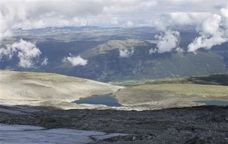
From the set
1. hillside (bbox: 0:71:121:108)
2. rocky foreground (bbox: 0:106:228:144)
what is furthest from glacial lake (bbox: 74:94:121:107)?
A: rocky foreground (bbox: 0:106:228:144)

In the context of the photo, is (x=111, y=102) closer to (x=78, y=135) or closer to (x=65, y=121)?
(x=65, y=121)

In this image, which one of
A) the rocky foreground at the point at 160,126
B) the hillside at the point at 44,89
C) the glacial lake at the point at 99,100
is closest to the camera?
the rocky foreground at the point at 160,126

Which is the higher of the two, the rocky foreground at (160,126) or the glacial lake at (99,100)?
the glacial lake at (99,100)

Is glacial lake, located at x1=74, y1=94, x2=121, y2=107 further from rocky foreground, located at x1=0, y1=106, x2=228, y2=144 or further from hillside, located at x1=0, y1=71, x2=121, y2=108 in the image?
rocky foreground, located at x1=0, y1=106, x2=228, y2=144

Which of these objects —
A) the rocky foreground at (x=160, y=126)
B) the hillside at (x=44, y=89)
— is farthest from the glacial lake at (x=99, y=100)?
the rocky foreground at (x=160, y=126)

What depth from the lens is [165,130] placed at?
38.5m

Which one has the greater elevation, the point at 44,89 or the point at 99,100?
the point at 44,89

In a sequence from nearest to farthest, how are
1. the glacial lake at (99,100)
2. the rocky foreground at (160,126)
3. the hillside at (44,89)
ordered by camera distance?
the rocky foreground at (160,126)
the hillside at (44,89)
the glacial lake at (99,100)

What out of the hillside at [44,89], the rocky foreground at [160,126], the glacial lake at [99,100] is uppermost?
the hillside at [44,89]

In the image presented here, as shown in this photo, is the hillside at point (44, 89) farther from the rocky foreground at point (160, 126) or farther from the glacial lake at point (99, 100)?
the rocky foreground at point (160, 126)

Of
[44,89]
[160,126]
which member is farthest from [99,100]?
[160,126]

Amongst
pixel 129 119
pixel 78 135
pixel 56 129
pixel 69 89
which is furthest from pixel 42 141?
pixel 69 89

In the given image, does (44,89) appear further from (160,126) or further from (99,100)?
(160,126)

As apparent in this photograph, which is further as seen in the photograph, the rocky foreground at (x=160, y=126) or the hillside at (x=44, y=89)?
the hillside at (x=44, y=89)
